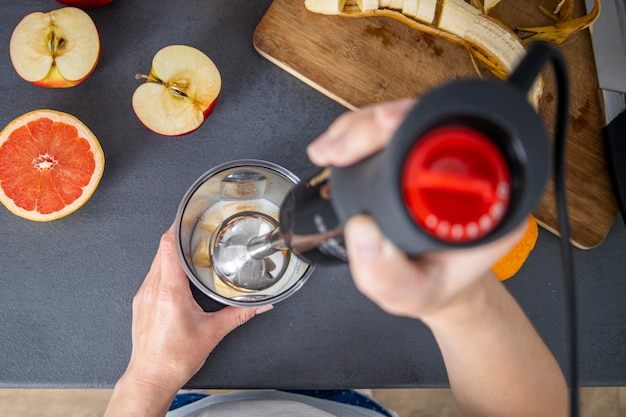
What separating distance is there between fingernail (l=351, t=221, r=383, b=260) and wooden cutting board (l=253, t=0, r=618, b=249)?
20.2 inches

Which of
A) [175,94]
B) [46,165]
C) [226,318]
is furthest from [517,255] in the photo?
[46,165]

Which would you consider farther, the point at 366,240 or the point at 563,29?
the point at 563,29

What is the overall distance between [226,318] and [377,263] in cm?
44

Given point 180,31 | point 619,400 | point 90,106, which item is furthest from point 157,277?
point 619,400

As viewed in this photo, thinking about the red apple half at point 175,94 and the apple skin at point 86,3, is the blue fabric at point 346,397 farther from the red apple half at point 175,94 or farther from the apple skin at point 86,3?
the apple skin at point 86,3

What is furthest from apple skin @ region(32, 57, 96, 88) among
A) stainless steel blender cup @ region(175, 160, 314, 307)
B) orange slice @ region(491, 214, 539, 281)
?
orange slice @ region(491, 214, 539, 281)

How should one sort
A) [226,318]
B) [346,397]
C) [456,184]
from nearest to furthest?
[456,184], [226,318], [346,397]

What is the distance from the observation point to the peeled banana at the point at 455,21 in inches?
34.0

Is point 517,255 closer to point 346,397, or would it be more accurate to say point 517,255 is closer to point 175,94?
point 346,397

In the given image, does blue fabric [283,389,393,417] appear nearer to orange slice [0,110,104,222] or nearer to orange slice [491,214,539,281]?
orange slice [491,214,539,281]

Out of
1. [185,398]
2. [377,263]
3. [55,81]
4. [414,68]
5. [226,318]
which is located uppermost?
[377,263]

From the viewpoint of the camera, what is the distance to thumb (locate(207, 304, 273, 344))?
0.80 meters

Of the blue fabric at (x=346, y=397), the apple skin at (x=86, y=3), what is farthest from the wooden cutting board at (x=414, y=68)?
the blue fabric at (x=346, y=397)

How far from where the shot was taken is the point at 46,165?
825 millimetres
